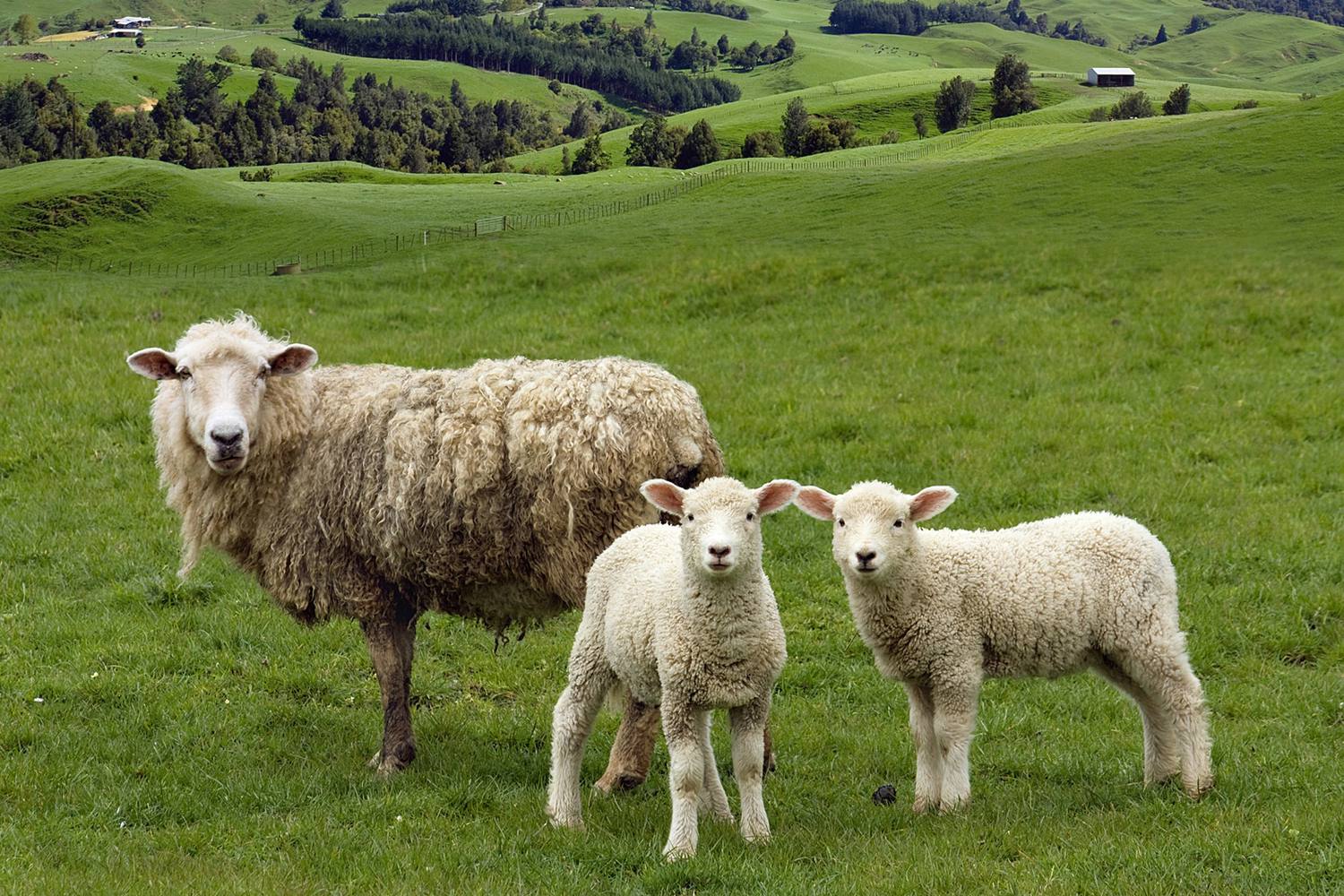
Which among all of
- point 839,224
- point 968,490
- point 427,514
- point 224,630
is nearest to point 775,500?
point 427,514

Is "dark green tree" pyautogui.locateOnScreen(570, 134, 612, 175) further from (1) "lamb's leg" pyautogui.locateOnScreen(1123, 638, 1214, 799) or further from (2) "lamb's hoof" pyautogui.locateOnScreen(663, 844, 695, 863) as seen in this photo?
(2) "lamb's hoof" pyautogui.locateOnScreen(663, 844, 695, 863)

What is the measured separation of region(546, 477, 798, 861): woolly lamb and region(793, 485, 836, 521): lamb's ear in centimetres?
60

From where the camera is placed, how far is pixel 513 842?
6.82m

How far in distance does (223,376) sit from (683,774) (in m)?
4.38

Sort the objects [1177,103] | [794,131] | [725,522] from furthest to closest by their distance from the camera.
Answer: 1. [794,131]
2. [1177,103]
3. [725,522]

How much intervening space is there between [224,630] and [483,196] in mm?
53060

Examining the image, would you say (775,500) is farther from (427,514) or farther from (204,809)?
(204,809)

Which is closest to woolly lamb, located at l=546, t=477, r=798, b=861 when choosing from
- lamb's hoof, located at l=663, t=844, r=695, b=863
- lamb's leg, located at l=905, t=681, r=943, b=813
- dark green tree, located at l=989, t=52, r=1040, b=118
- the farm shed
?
lamb's hoof, located at l=663, t=844, r=695, b=863

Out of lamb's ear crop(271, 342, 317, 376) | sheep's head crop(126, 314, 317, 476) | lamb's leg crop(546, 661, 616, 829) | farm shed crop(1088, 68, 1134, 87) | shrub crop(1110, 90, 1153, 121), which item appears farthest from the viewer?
farm shed crop(1088, 68, 1134, 87)

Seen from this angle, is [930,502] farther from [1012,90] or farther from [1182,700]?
[1012,90]

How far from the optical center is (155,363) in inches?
351

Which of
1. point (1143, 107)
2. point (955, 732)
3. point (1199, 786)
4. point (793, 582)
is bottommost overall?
point (1143, 107)

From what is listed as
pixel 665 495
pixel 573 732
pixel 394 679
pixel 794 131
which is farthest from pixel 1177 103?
pixel 573 732

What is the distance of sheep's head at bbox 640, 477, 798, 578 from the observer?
6453mm
